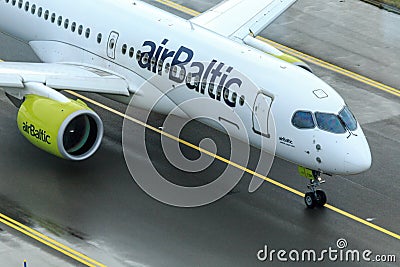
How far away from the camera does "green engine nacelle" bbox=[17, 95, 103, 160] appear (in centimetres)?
3362

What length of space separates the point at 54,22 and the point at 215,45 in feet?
20.3

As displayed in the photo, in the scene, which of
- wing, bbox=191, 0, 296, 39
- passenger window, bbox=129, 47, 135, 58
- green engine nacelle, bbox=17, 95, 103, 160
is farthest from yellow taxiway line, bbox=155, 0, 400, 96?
green engine nacelle, bbox=17, 95, 103, 160

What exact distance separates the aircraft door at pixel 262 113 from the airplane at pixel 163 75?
3 centimetres

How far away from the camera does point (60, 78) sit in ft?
117

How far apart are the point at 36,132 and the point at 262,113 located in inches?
248

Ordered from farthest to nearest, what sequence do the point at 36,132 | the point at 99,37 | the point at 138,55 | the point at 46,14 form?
1. the point at 46,14
2. the point at 99,37
3. the point at 138,55
4. the point at 36,132

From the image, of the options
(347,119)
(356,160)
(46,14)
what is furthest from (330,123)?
(46,14)

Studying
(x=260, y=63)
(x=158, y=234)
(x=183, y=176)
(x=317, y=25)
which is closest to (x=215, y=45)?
(x=260, y=63)

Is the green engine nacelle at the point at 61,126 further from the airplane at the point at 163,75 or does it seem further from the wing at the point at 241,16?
the wing at the point at 241,16

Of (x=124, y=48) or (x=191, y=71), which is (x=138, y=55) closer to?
(x=124, y=48)

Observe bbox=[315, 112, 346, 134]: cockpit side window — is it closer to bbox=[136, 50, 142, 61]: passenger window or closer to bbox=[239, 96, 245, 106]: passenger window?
bbox=[239, 96, 245, 106]: passenger window

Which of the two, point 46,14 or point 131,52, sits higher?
point 46,14

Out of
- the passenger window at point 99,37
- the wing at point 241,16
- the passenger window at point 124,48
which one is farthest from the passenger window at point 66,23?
the wing at point 241,16

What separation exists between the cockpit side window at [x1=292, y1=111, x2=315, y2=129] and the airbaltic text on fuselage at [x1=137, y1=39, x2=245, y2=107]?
1.67 m
